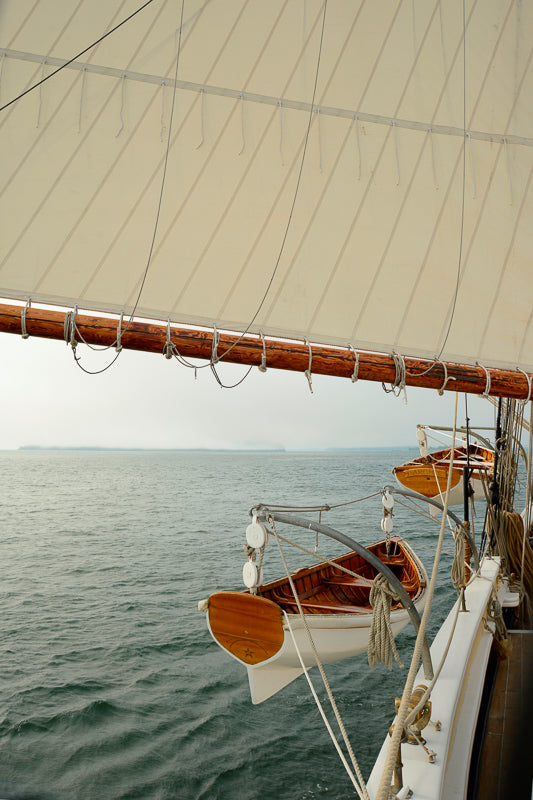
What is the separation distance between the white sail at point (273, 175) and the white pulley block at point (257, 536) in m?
1.60

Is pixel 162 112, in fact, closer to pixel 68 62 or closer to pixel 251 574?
pixel 68 62

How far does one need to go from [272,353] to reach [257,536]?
5.00ft

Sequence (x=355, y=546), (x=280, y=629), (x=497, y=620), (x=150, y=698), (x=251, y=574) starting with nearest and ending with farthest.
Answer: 1. (x=355, y=546)
2. (x=251, y=574)
3. (x=280, y=629)
4. (x=497, y=620)
5. (x=150, y=698)

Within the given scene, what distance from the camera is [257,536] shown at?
173 inches

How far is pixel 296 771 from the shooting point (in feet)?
18.3

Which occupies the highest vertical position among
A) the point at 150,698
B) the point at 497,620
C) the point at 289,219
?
the point at 289,219

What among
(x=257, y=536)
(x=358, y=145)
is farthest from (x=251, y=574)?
(x=358, y=145)

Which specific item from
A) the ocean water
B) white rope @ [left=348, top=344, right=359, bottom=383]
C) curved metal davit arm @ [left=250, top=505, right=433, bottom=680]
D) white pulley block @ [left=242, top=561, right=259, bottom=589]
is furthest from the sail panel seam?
the ocean water

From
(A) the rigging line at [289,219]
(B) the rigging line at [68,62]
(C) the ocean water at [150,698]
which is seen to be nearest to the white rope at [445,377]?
(A) the rigging line at [289,219]

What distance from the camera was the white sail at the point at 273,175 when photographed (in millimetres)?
3674

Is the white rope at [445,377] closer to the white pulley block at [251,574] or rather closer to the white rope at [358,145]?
the white rope at [358,145]

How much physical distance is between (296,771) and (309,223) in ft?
16.7

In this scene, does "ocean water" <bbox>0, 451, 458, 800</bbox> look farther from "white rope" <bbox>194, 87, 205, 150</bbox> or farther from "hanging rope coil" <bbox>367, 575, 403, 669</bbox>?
"white rope" <bbox>194, 87, 205, 150</bbox>

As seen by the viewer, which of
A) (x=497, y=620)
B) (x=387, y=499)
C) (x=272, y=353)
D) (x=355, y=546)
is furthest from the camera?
(x=387, y=499)
